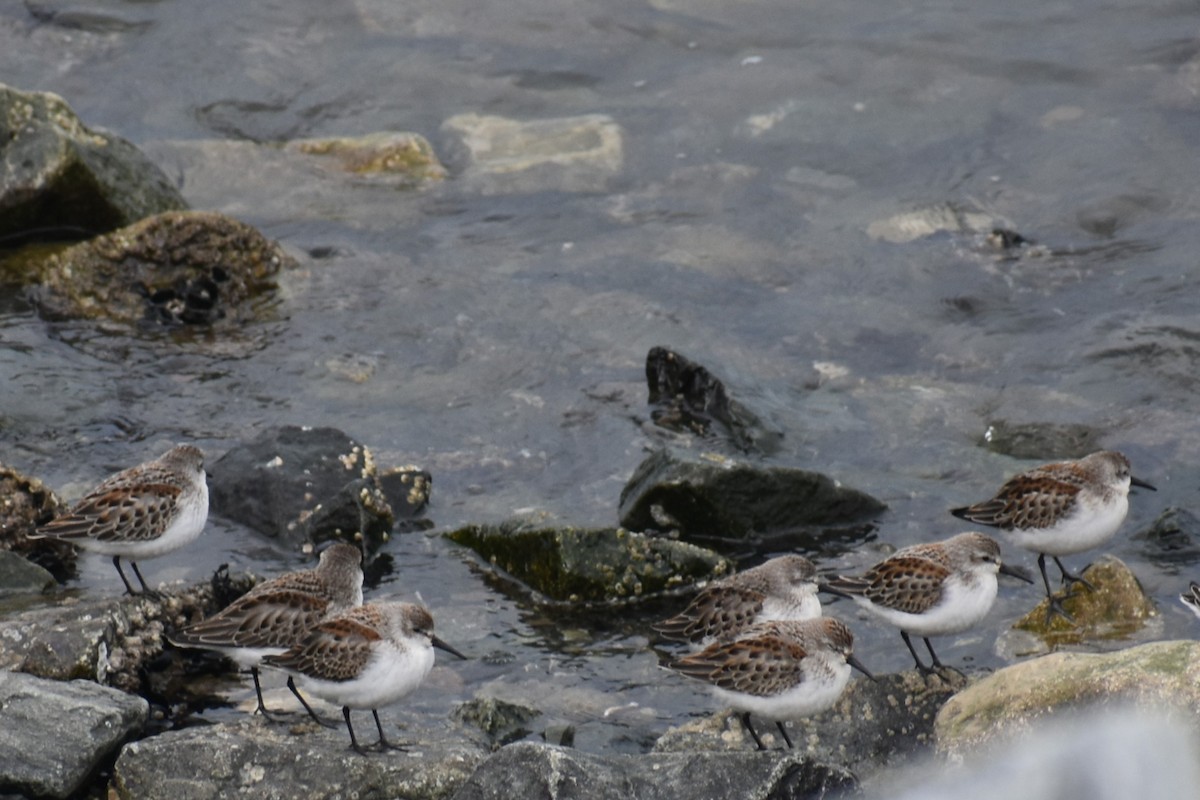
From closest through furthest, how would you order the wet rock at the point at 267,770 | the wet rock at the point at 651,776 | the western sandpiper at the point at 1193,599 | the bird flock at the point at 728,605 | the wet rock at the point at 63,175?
the wet rock at the point at 651,776 < the wet rock at the point at 267,770 < the bird flock at the point at 728,605 < the western sandpiper at the point at 1193,599 < the wet rock at the point at 63,175

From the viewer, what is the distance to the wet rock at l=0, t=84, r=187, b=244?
1656cm

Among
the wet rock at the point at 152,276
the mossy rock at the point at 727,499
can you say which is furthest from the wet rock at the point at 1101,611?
the wet rock at the point at 152,276

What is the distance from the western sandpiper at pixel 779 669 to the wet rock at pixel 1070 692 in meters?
0.65

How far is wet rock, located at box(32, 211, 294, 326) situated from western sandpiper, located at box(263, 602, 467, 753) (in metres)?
8.32

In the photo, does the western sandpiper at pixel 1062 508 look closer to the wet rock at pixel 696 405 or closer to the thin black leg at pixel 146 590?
the wet rock at pixel 696 405

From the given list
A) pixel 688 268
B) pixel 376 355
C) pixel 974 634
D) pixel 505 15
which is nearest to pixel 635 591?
pixel 974 634

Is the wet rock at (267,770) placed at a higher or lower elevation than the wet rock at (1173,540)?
higher

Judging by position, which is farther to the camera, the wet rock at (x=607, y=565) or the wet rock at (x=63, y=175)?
the wet rock at (x=63, y=175)

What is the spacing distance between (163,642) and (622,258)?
Answer: 30.0 feet

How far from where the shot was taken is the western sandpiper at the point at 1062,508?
1038cm

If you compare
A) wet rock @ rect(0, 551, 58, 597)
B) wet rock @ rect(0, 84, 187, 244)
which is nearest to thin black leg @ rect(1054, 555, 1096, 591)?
wet rock @ rect(0, 551, 58, 597)

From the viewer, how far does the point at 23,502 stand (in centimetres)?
1095

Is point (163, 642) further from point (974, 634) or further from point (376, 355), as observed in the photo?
point (376, 355)

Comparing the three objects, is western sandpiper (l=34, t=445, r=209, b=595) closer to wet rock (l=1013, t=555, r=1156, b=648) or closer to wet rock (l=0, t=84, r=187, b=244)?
wet rock (l=1013, t=555, r=1156, b=648)
